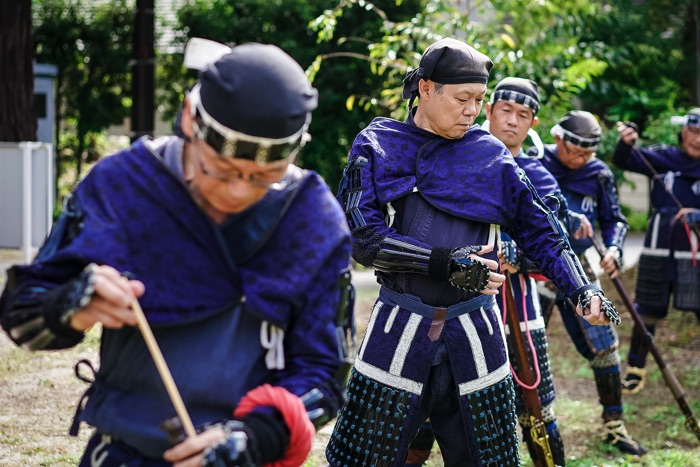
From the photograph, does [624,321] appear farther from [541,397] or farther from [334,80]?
[334,80]

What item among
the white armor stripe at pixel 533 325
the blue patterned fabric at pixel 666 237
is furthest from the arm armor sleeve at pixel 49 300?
the blue patterned fabric at pixel 666 237

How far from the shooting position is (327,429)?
231 inches

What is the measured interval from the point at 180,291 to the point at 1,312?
41 cm

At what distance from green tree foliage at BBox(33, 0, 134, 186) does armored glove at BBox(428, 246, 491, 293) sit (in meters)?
14.3

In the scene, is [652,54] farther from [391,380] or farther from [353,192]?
[391,380]

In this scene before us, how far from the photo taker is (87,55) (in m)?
17.1

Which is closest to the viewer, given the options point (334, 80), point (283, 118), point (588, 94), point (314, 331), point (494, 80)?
point (283, 118)

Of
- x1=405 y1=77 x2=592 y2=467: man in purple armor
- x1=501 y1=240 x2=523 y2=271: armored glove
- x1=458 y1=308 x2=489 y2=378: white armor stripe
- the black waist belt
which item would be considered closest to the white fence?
x1=405 y1=77 x2=592 y2=467: man in purple armor

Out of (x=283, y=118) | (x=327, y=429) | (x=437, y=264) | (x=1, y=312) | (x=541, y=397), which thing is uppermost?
(x=283, y=118)

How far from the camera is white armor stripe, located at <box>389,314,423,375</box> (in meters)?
3.54

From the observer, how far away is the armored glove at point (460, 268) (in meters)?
3.39

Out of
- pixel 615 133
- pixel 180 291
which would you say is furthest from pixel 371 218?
pixel 615 133

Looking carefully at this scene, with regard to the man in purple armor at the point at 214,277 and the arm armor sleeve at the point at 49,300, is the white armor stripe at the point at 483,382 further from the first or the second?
the arm armor sleeve at the point at 49,300

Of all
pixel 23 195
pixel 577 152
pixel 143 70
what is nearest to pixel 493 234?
pixel 577 152
